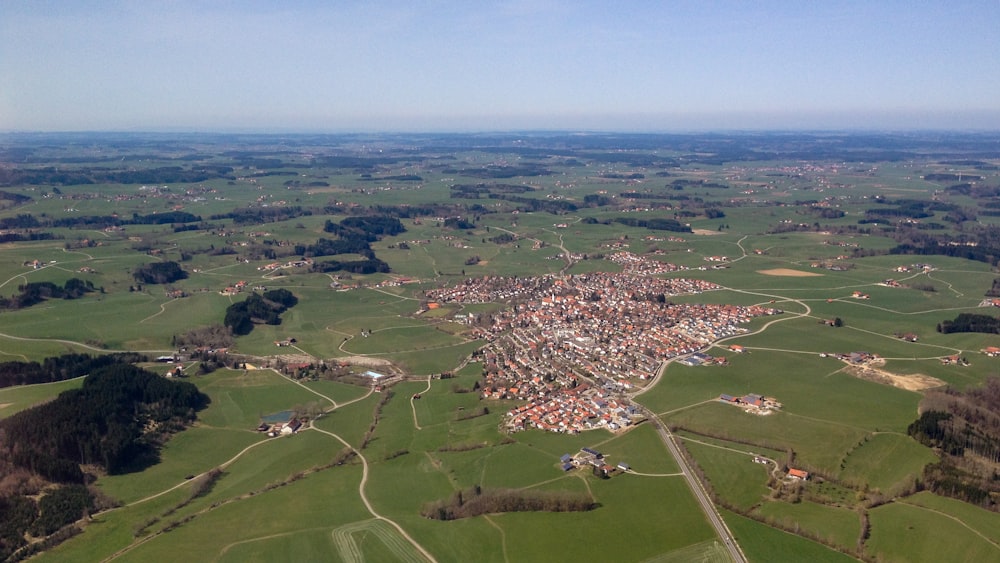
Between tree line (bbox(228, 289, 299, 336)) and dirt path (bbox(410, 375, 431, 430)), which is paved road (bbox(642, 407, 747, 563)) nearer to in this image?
dirt path (bbox(410, 375, 431, 430))

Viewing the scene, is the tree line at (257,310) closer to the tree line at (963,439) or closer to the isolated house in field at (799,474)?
the isolated house in field at (799,474)

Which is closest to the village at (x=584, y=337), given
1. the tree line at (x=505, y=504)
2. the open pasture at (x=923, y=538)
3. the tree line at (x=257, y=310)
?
the tree line at (x=505, y=504)

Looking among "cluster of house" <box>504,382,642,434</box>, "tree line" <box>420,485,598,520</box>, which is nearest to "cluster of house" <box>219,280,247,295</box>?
"cluster of house" <box>504,382,642,434</box>

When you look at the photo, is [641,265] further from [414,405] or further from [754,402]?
[414,405]

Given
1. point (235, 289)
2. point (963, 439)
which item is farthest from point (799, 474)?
point (235, 289)

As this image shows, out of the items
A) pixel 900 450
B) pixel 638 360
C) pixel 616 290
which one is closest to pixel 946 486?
pixel 900 450
